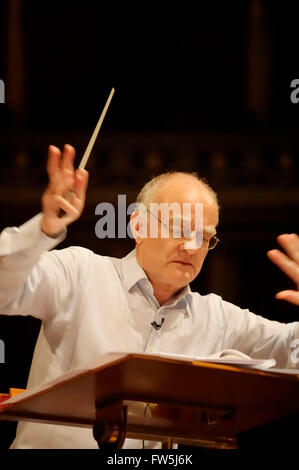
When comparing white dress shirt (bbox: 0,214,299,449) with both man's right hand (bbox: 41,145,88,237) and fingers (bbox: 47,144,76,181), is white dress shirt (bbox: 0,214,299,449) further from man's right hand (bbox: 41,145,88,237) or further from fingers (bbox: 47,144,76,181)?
fingers (bbox: 47,144,76,181)

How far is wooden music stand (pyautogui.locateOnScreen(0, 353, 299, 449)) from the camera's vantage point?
1976 mm

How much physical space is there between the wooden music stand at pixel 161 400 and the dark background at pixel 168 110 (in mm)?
4345

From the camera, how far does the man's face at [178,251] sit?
275cm

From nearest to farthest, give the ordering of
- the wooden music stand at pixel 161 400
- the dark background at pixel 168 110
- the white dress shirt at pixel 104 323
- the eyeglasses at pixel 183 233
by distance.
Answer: the wooden music stand at pixel 161 400 < the white dress shirt at pixel 104 323 < the eyeglasses at pixel 183 233 < the dark background at pixel 168 110

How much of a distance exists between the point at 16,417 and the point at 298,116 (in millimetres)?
5899

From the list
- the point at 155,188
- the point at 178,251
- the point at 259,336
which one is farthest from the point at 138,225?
the point at 259,336

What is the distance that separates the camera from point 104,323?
2.72 m

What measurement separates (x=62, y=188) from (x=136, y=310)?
2.31 ft

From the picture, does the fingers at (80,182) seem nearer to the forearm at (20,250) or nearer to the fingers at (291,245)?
the forearm at (20,250)

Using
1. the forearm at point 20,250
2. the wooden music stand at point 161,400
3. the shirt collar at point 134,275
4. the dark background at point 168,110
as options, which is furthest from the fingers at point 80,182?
the dark background at point 168,110

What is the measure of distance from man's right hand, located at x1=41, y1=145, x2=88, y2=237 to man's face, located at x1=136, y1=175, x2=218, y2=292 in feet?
1.92

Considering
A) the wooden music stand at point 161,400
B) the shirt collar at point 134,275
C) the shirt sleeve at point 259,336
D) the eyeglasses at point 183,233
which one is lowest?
the wooden music stand at point 161,400

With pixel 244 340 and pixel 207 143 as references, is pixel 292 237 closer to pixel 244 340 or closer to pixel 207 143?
pixel 244 340

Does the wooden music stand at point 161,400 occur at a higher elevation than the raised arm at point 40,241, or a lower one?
lower
